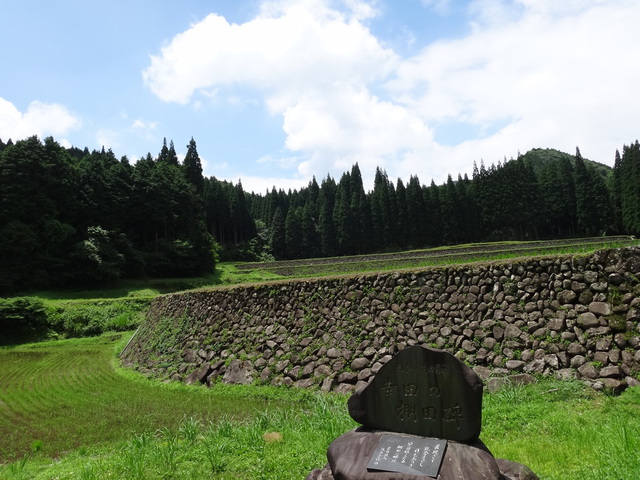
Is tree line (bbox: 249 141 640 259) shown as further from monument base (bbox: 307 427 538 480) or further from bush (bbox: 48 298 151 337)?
monument base (bbox: 307 427 538 480)

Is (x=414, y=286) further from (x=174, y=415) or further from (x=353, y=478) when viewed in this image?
(x=353, y=478)

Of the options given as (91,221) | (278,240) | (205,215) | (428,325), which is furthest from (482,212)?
(428,325)

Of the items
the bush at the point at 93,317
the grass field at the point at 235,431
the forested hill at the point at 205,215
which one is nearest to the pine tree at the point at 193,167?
the forested hill at the point at 205,215

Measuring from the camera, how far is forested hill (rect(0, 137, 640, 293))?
126ft

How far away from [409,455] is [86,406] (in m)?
9.85

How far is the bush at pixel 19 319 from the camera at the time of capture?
2472 cm

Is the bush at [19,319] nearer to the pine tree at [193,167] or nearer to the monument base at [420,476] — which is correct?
the monument base at [420,476]

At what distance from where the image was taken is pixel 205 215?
62500mm

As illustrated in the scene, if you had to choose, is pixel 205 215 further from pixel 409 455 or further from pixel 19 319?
pixel 409 455

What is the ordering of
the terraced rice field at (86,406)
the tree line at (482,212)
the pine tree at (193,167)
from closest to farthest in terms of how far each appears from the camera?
1. the terraced rice field at (86,406)
2. the tree line at (482,212)
3. the pine tree at (193,167)

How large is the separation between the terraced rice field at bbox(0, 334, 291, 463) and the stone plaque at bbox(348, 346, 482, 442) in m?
5.58

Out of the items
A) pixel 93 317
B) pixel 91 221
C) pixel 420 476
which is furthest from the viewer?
pixel 91 221

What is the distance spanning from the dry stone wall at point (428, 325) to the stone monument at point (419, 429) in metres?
5.17

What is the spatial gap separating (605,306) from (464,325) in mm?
2974
